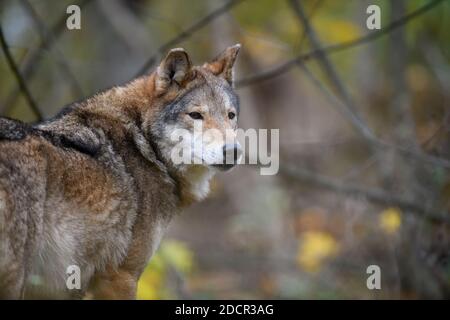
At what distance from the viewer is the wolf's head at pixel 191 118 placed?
6750 mm

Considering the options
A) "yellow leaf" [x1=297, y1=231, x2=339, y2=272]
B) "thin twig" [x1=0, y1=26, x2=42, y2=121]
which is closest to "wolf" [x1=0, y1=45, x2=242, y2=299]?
"thin twig" [x1=0, y1=26, x2=42, y2=121]

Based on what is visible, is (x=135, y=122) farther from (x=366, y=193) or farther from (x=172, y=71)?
(x=366, y=193)

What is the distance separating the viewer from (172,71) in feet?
23.4

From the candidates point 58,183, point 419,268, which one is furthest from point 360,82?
point 58,183

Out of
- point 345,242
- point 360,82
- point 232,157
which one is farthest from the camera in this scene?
point 360,82

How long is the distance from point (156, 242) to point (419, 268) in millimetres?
6214

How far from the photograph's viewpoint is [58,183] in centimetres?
596

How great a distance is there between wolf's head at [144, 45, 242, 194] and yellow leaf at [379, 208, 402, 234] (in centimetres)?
591

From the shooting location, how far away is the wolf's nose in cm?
661

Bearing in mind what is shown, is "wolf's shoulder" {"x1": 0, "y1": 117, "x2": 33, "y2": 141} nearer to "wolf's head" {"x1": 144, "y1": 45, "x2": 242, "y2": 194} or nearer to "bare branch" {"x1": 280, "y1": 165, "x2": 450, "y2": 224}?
"wolf's head" {"x1": 144, "y1": 45, "x2": 242, "y2": 194}

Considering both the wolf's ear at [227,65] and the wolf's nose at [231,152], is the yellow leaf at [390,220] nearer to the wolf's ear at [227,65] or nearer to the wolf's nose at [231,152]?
the wolf's ear at [227,65]

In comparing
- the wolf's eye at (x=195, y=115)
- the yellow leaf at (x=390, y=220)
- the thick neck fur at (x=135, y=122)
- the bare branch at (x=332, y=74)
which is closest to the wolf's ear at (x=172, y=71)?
the thick neck fur at (x=135, y=122)
